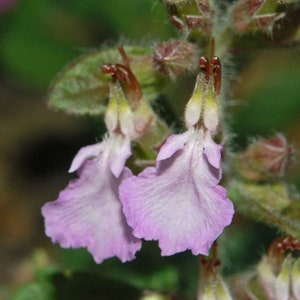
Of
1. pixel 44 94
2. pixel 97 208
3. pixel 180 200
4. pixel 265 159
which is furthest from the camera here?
pixel 44 94

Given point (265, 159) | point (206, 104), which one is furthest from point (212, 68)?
point (265, 159)

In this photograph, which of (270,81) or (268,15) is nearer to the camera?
(268,15)

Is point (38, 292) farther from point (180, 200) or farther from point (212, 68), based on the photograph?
point (212, 68)

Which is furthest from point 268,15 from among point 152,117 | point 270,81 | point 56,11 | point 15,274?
point 56,11

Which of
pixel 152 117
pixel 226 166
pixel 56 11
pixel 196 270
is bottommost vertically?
pixel 196 270

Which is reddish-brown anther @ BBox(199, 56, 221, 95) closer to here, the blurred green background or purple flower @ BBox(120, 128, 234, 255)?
purple flower @ BBox(120, 128, 234, 255)

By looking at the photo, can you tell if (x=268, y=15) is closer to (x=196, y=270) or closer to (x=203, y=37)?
(x=203, y=37)
